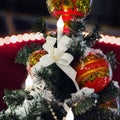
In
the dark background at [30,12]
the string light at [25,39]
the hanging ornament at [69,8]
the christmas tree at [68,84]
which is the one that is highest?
the hanging ornament at [69,8]

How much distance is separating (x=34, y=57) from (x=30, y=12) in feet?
6.87

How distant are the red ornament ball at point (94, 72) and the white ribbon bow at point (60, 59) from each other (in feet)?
0.07

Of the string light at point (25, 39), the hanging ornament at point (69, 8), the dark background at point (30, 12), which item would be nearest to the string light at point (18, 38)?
the string light at point (25, 39)

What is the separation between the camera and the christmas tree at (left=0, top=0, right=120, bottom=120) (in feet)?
2.47

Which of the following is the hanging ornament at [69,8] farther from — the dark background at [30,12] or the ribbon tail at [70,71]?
the dark background at [30,12]

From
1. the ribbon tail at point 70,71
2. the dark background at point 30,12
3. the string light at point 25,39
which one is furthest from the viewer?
the dark background at point 30,12

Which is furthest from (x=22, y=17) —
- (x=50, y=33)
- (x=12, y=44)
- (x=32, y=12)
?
(x=50, y=33)

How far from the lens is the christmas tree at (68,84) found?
0.75 meters

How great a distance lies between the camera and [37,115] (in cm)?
76

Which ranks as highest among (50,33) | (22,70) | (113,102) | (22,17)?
(50,33)

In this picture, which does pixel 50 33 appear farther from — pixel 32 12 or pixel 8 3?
pixel 8 3

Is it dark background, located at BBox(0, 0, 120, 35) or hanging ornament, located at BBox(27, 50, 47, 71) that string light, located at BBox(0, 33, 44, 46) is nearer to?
hanging ornament, located at BBox(27, 50, 47, 71)

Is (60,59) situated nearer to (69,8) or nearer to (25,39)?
(69,8)

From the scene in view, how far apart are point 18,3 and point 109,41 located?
5.59 ft
